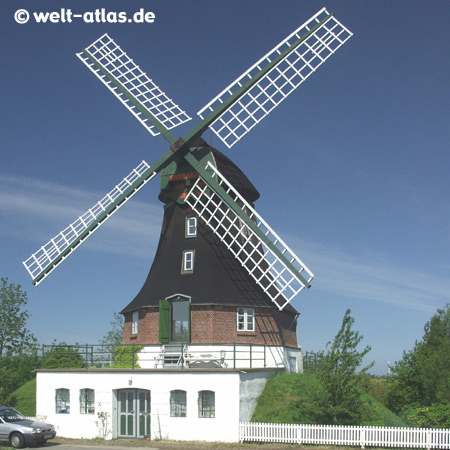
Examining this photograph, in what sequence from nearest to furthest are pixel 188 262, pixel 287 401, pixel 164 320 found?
Answer: pixel 287 401
pixel 164 320
pixel 188 262

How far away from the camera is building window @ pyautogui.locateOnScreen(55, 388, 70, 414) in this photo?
980 inches

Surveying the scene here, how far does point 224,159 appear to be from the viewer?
29.0m

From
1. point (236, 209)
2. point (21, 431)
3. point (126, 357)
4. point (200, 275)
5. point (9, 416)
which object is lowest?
point (21, 431)

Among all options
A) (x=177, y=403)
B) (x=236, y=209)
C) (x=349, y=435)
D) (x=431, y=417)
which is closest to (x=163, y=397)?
(x=177, y=403)

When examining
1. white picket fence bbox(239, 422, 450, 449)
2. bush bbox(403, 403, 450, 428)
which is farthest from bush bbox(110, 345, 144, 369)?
bush bbox(403, 403, 450, 428)

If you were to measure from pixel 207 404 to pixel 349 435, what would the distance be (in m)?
5.46

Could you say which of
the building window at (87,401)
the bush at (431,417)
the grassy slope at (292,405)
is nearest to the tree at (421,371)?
the bush at (431,417)

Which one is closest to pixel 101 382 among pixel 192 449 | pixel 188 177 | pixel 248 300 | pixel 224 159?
pixel 192 449

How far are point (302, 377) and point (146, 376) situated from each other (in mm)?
6944

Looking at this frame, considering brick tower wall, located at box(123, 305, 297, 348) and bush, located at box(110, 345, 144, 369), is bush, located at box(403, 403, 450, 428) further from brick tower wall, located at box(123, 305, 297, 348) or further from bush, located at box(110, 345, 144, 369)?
bush, located at box(110, 345, 144, 369)

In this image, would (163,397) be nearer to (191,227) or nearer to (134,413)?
(134,413)

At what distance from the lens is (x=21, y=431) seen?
844 inches

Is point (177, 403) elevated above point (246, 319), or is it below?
below

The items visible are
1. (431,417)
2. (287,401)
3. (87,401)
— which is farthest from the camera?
(87,401)
